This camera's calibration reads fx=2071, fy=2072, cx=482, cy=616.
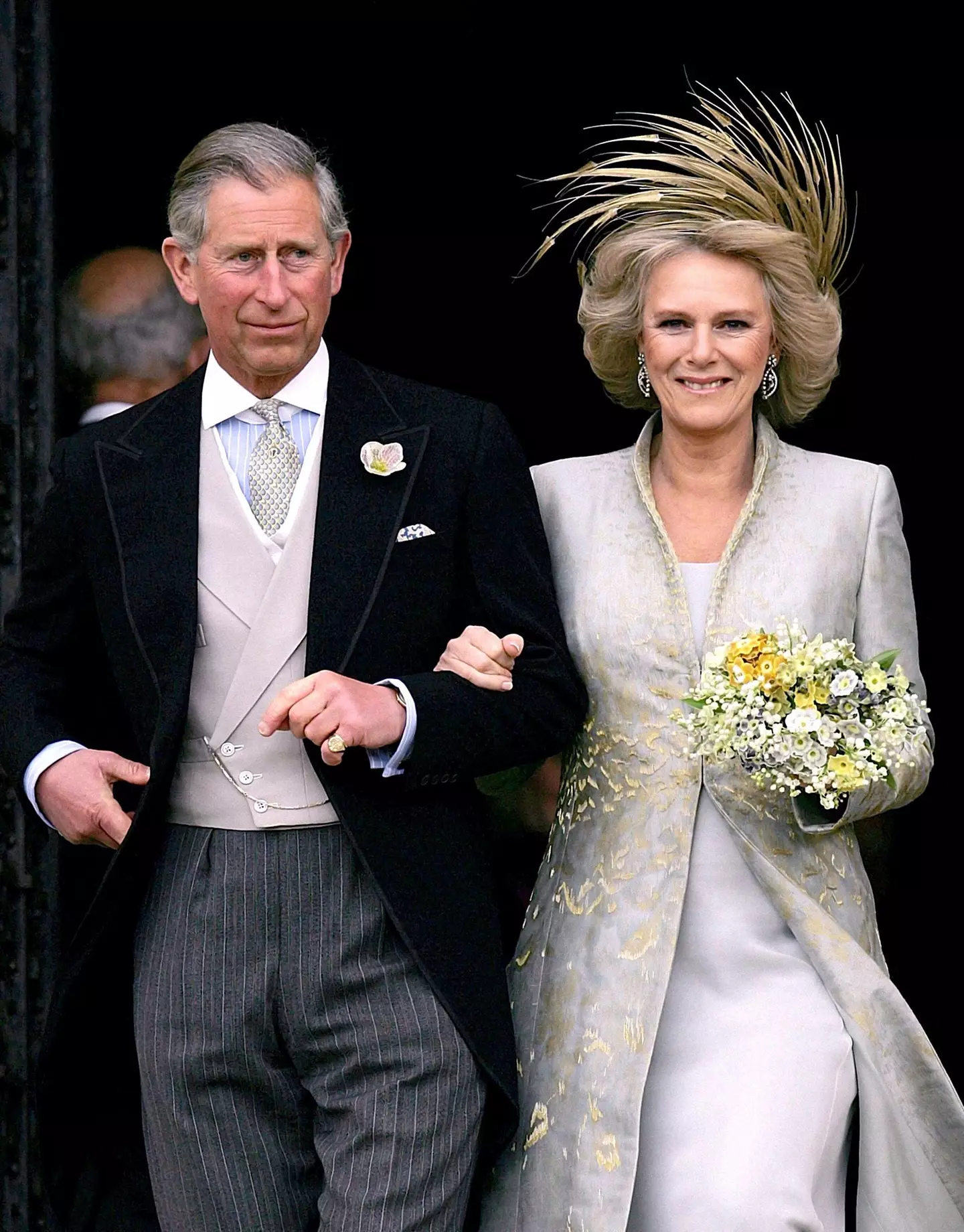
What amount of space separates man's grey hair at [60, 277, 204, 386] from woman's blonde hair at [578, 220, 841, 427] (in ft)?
4.06

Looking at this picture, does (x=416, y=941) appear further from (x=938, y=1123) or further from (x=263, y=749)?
(x=938, y=1123)

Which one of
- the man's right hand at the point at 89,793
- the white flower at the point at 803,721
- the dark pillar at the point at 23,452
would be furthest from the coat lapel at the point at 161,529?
the white flower at the point at 803,721

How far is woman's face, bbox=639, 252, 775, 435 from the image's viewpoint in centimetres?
348

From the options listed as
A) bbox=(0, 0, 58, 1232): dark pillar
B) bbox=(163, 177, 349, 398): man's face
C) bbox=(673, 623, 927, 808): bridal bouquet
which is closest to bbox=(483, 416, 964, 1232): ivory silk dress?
bbox=(673, 623, 927, 808): bridal bouquet

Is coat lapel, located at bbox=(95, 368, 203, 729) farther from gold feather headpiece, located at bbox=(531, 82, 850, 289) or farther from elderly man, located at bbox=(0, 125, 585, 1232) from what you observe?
gold feather headpiece, located at bbox=(531, 82, 850, 289)

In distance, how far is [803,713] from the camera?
315 cm

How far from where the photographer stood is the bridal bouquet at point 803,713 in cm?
315

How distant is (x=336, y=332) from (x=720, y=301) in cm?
242

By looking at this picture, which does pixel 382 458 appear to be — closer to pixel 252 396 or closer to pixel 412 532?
pixel 412 532

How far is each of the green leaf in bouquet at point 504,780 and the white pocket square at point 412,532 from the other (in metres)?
0.63

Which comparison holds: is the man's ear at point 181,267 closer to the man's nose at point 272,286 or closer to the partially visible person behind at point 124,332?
the man's nose at point 272,286

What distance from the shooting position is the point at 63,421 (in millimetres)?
4309

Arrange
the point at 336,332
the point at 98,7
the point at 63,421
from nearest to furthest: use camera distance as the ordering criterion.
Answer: the point at 63,421, the point at 98,7, the point at 336,332

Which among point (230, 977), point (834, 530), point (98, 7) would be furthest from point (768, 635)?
point (98, 7)
